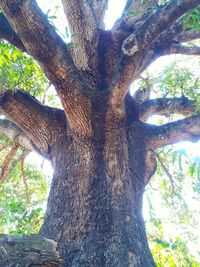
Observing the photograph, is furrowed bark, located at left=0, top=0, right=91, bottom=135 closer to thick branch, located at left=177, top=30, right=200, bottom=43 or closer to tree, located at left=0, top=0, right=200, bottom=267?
tree, located at left=0, top=0, right=200, bottom=267

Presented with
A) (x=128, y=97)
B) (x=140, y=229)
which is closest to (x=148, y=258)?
(x=140, y=229)

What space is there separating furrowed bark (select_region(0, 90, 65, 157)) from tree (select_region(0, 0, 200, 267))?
Result: 10 millimetres

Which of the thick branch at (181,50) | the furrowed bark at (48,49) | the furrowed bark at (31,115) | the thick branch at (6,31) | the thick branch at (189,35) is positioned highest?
the thick branch at (189,35)

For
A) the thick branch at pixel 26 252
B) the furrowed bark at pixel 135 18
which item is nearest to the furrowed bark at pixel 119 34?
the furrowed bark at pixel 135 18

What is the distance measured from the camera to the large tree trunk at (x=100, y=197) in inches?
95.5

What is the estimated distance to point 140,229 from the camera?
2664mm

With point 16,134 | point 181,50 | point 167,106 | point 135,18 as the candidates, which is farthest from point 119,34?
point 16,134

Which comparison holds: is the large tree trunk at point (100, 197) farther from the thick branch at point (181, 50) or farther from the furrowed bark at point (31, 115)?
the thick branch at point (181, 50)

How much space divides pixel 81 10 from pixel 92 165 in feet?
6.10

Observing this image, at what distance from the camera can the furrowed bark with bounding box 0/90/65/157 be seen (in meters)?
3.27

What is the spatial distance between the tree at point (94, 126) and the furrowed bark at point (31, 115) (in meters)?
0.01

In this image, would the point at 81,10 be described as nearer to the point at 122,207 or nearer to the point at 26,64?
the point at 26,64

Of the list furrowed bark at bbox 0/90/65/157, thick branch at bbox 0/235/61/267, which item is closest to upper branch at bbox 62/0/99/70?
furrowed bark at bbox 0/90/65/157

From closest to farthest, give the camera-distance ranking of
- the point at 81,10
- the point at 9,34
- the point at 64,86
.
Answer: the point at 64,86 → the point at 9,34 → the point at 81,10
